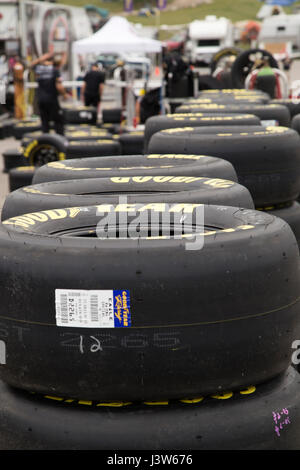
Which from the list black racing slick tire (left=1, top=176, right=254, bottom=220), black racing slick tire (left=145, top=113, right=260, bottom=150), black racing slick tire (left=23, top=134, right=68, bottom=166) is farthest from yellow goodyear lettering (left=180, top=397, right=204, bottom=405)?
black racing slick tire (left=23, top=134, right=68, bottom=166)

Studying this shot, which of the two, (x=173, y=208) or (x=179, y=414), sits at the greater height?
(x=173, y=208)

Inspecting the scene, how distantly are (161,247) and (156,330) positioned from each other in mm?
275

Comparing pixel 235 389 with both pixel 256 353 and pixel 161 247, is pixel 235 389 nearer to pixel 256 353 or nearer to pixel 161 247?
pixel 256 353

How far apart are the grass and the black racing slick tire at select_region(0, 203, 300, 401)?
8344 cm

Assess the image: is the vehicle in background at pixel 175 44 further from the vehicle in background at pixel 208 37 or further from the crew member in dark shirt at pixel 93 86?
the crew member in dark shirt at pixel 93 86

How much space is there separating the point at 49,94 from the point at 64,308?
533 inches

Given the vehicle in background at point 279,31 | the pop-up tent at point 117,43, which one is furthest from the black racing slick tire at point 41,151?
the vehicle in background at point 279,31

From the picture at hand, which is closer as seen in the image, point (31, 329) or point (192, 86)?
point (31, 329)

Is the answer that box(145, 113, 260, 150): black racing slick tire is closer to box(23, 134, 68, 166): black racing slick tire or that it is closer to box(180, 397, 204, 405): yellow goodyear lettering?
box(23, 134, 68, 166): black racing slick tire

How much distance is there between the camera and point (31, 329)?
273 centimetres

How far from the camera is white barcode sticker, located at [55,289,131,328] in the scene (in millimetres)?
2617

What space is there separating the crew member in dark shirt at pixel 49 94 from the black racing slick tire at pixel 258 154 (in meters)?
9.43

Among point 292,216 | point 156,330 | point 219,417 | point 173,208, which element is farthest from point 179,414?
point 292,216

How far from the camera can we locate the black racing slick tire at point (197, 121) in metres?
6.94
